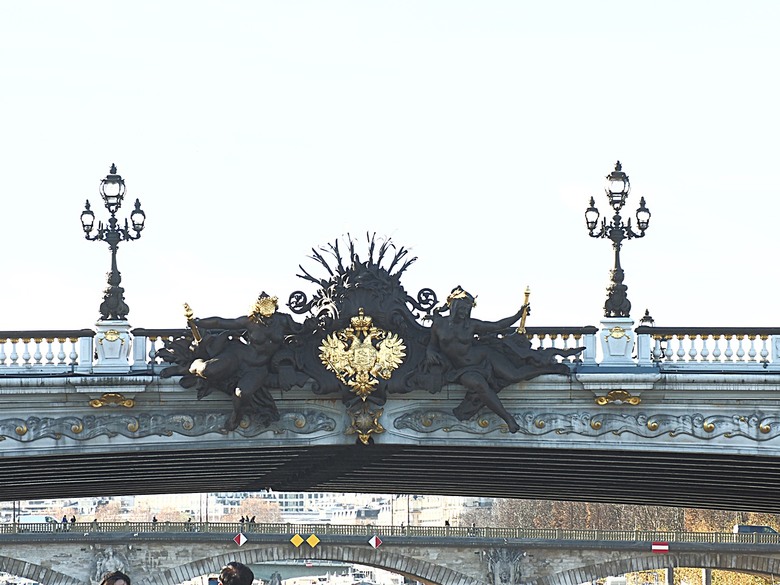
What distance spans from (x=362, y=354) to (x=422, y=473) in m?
7.97

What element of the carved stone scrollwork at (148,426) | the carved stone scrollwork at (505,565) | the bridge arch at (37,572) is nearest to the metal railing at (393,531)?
the carved stone scrollwork at (505,565)

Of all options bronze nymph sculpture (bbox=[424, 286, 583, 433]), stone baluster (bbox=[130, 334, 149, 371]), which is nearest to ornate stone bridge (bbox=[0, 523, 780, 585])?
bronze nymph sculpture (bbox=[424, 286, 583, 433])

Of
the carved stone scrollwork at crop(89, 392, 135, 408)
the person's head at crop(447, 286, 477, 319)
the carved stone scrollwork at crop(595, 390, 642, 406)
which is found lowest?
the carved stone scrollwork at crop(89, 392, 135, 408)

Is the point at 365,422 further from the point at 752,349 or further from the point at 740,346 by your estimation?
the point at 752,349

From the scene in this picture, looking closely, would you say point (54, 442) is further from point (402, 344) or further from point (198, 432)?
point (402, 344)

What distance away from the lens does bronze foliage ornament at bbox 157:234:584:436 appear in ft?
128

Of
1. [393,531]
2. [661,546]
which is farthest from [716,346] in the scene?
[393,531]

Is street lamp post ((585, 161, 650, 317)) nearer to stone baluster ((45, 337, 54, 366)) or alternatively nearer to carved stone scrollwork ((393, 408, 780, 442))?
carved stone scrollwork ((393, 408, 780, 442))

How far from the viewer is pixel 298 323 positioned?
39312 mm

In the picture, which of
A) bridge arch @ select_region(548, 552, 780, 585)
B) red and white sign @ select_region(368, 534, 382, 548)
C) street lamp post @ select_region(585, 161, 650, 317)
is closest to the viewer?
street lamp post @ select_region(585, 161, 650, 317)

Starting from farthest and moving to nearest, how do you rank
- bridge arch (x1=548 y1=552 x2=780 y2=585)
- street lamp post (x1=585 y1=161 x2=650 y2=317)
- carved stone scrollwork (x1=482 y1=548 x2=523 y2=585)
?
carved stone scrollwork (x1=482 y1=548 x2=523 y2=585)
bridge arch (x1=548 y1=552 x2=780 y2=585)
street lamp post (x1=585 y1=161 x2=650 y2=317)

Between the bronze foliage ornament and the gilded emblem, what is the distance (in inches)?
0.8

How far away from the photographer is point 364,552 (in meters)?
88.5

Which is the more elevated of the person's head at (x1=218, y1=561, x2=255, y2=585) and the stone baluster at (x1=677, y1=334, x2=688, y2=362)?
the stone baluster at (x1=677, y1=334, x2=688, y2=362)
